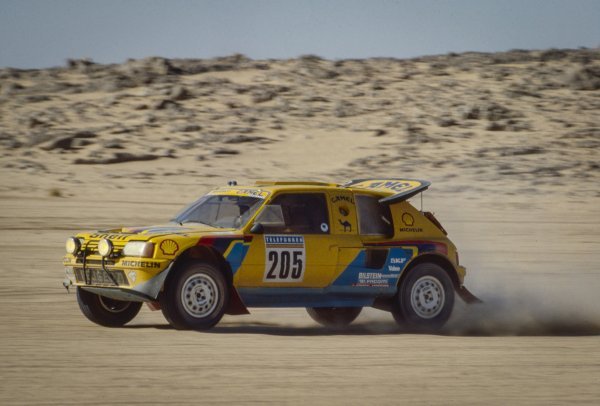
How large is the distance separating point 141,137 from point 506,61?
886 inches

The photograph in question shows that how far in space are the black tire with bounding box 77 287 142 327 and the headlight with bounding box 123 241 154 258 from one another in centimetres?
108

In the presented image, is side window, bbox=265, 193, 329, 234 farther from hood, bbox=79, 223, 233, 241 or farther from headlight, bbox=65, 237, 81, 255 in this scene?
headlight, bbox=65, 237, 81, 255

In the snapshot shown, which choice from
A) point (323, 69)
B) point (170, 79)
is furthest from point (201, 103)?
point (323, 69)

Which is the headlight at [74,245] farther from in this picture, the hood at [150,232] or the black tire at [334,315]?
the black tire at [334,315]

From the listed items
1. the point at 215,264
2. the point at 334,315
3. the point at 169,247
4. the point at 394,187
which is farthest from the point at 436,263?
the point at 169,247

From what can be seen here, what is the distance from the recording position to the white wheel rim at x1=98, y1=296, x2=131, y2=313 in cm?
1289

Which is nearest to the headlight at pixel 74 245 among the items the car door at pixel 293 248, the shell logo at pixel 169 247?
the shell logo at pixel 169 247

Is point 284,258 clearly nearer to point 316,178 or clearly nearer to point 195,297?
point 195,297

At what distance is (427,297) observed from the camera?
1364 cm

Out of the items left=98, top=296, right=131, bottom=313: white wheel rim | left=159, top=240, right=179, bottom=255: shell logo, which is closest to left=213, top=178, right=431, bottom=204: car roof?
left=159, top=240, right=179, bottom=255: shell logo

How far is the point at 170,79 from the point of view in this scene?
52062mm

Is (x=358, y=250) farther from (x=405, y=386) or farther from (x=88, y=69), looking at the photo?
(x=88, y=69)

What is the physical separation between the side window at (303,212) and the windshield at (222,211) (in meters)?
0.27

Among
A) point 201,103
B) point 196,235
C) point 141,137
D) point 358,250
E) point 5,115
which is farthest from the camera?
point 201,103
